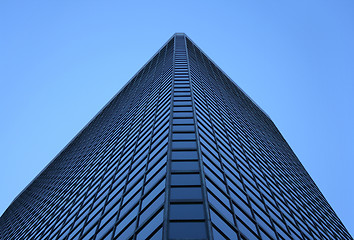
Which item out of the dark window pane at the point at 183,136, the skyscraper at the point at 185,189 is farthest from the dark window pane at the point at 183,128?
the dark window pane at the point at 183,136

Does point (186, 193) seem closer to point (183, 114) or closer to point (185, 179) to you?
point (185, 179)

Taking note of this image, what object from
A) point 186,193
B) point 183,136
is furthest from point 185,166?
point 183,136

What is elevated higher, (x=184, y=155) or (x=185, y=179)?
(x=184, y=155)

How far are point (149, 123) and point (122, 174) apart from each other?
221 inches

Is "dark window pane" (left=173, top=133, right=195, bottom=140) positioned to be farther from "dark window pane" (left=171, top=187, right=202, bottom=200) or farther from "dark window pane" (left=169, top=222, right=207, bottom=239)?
"dark window pane" (left=169, top=222, right=207, bottom=239)

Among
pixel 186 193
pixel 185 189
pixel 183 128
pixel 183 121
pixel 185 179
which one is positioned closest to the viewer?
pixel 186 193

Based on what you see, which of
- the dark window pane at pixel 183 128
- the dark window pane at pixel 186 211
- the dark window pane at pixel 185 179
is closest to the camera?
the dark window pane at pixel 186 211

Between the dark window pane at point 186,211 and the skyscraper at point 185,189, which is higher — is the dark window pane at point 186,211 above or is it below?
below

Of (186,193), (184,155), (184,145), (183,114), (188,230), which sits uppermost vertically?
(183,114)

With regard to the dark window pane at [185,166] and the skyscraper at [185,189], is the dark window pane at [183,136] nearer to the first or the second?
the skyscraper at [185,189]

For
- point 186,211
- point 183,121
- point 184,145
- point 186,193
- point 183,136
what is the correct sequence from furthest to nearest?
point 183,121, point 183,136, point 184,145, point 186,193, point 186,211

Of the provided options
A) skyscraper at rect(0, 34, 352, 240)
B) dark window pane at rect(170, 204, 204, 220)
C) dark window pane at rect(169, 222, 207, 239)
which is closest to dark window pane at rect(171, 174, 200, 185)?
skyscraper at rect(0, 34, 352, 240)

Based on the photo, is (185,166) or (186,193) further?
(185,166)

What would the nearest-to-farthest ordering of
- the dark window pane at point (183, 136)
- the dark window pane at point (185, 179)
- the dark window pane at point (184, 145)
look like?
the dark window pane at point (185, 179), the dark window pane at point (184, 145), the dark window pane at point (183, 136)
